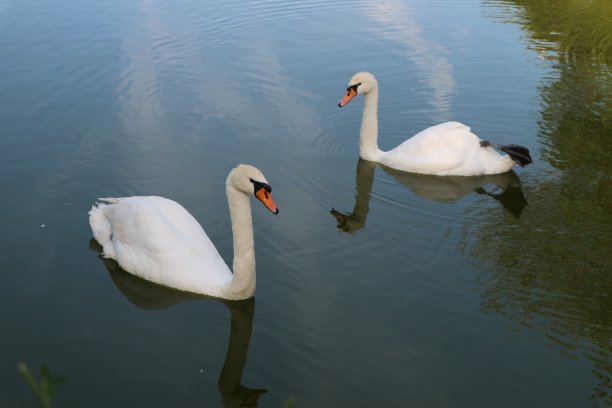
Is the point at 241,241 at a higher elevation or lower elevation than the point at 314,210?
higher

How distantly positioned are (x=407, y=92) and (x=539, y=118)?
7.24 ft

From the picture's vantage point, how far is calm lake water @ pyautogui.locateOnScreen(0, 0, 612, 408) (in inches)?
266

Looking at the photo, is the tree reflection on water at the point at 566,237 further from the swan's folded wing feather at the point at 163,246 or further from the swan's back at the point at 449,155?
the swan's folded wing feather at the point at 163,246

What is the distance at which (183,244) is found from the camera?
7.80 meters

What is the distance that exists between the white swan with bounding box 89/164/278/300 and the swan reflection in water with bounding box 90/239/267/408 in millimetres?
78

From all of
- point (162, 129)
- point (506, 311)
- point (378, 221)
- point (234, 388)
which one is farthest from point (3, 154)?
point (506, 311)

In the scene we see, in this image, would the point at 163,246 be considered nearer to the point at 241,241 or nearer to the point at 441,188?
the point at 241,241

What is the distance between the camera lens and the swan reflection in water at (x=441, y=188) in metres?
9.73

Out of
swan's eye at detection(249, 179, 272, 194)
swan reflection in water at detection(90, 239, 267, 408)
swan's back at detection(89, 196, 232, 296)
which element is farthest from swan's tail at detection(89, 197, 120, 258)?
swan's eye at detection(249, 179, 272, 194)

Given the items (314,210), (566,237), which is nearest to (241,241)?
(314,210)

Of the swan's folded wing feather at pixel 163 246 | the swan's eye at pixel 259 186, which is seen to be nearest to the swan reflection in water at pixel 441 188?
the swan's folded wing feather at pixel 163 246

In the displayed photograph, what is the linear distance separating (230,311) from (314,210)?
2.45m

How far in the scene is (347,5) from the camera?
62.2 feet

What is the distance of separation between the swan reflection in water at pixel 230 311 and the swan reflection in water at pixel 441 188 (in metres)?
2.31
